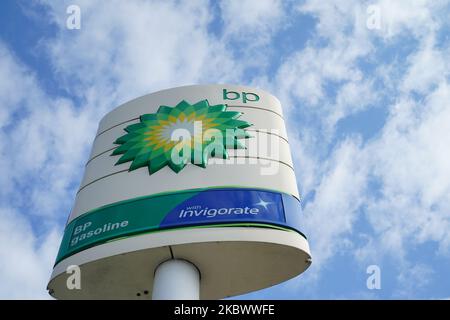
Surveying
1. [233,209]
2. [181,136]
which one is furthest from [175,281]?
[181,136]

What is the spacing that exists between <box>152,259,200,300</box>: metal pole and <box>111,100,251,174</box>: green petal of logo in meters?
2.66

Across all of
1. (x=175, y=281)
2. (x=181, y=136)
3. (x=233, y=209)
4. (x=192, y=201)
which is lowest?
(x=175, y=281)

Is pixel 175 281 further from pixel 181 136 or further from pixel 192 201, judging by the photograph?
pixel 181 136

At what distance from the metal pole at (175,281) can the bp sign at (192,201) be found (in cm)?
25

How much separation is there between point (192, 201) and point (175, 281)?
2075mm

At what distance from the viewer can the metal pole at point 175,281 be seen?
46.3 ft

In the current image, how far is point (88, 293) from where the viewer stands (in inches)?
628

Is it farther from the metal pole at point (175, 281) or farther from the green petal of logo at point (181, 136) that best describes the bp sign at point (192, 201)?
the metal pole at point (175, 281)

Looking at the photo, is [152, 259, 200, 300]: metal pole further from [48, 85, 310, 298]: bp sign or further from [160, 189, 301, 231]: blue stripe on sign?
[160, 189, 301, 231]: blue stripe on sign

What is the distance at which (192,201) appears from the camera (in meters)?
14.9

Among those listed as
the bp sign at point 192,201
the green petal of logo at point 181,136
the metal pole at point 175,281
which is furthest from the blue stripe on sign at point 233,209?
the green petal of logo at point 181,136

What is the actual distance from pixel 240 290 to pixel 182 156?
417 cm
